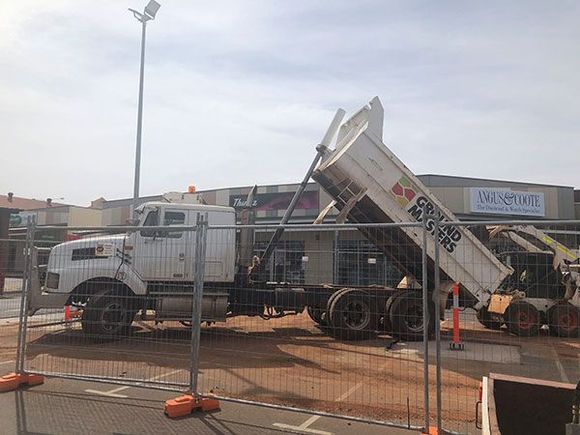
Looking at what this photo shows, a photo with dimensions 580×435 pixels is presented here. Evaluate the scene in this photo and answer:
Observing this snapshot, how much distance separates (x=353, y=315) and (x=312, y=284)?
4.13ft

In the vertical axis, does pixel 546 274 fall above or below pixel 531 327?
above

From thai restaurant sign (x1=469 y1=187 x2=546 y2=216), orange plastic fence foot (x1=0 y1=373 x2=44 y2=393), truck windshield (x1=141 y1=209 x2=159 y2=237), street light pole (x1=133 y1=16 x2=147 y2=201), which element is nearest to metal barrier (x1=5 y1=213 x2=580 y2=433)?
orange plastic fence foot (x1=0 y1=373 x2=44 y2=393)

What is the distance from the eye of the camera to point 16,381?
271 inches

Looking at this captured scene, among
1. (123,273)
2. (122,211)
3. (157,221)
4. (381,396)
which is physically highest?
(122,211)

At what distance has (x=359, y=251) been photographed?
9.41 m

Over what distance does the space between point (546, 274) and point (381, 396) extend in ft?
30.7

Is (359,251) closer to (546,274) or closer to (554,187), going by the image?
(546,274)

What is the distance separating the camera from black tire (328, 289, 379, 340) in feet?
39.5

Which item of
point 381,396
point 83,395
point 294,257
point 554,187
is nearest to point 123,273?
point 294,257

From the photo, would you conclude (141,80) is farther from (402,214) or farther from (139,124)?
(402,214)

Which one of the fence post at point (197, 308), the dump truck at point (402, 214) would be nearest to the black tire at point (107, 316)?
the fence post at point (197, 308)

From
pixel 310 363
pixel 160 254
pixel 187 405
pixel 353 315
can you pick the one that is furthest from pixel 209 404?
pixel 353 315

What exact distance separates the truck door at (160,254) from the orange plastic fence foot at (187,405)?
5606mm

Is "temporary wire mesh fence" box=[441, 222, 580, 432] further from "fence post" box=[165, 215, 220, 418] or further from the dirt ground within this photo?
"fence post" box=[165, 215, 220, 418]
